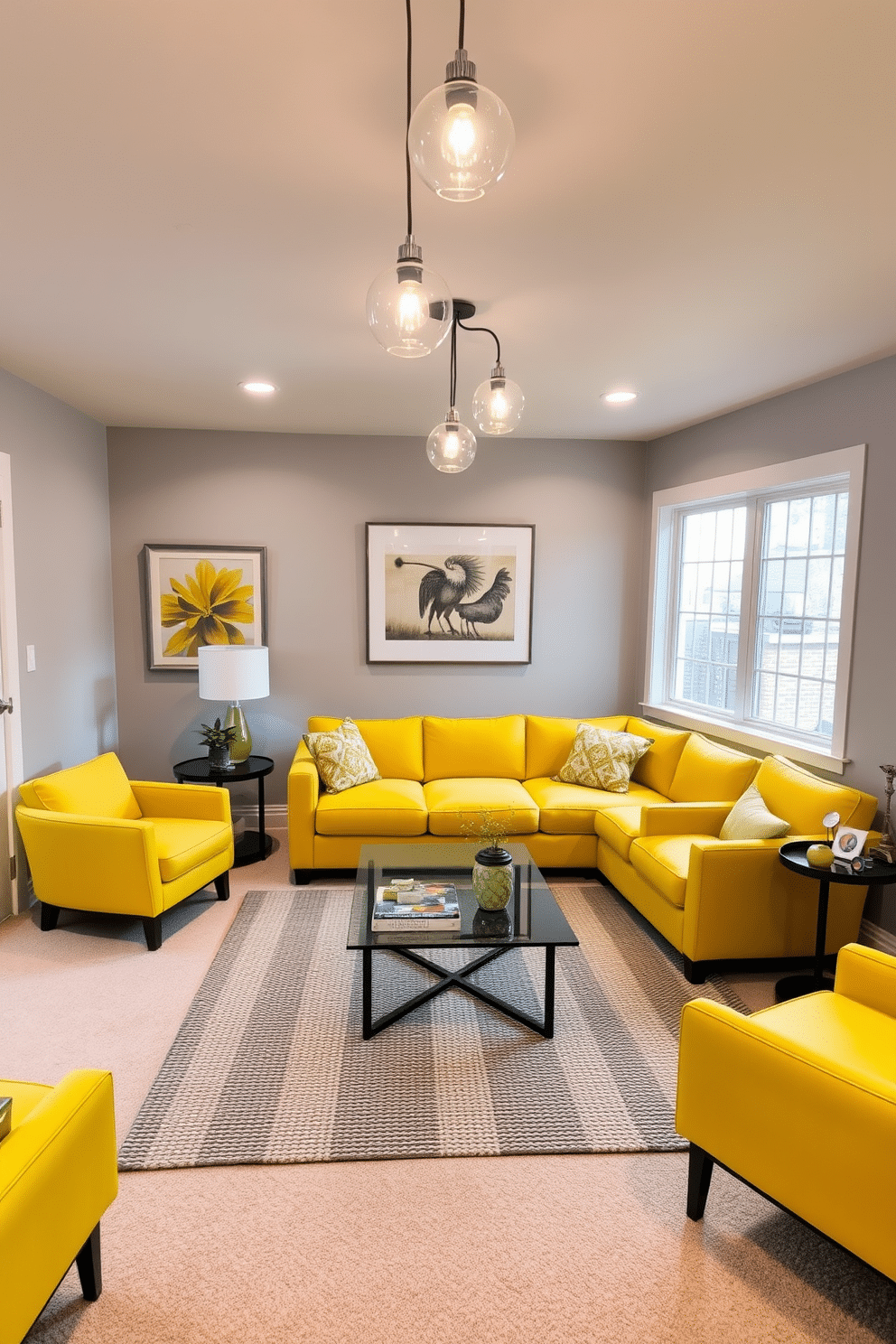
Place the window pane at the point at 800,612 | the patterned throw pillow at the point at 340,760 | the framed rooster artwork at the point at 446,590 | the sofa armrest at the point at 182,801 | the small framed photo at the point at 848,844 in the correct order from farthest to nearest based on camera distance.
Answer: the framed rooster artwork at the point at 446,590
the patterned throw pillow at the point at 340,760
the sofa armrest at the point at 182,801
the window pane at the point at 800,612
the small framed photo at the point at 848,844

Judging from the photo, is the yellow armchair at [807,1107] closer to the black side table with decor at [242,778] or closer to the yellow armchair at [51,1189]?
the yellow armchair at [51,1189]

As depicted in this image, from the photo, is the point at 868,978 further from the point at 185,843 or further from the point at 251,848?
the point at 251,848

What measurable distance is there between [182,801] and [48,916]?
796 millimetres

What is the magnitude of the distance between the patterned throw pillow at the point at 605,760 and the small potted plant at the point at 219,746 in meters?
1.99

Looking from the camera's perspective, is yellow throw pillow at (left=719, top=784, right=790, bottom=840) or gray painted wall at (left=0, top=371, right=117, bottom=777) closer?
yellow throw pillow at (left=719, top=784, right=790, bottom=840)

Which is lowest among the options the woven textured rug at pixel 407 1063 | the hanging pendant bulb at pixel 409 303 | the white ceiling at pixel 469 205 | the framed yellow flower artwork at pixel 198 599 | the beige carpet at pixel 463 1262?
the beige carpet at pixel 463 1262

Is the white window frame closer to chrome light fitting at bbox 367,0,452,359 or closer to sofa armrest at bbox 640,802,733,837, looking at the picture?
sofa armrest at bbox 640,802,733,837

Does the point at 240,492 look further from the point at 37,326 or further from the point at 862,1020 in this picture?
the point at 862,1020

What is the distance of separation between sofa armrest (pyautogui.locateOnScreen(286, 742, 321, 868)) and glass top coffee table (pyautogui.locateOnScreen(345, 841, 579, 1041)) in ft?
2.07

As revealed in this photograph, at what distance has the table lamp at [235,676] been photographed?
432 centimetres

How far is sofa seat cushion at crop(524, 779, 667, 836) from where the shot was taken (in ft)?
13.6

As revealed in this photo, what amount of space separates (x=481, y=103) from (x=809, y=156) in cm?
115

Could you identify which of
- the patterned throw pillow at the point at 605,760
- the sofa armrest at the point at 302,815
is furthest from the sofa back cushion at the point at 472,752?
the sofa armrest at the point at 302,815

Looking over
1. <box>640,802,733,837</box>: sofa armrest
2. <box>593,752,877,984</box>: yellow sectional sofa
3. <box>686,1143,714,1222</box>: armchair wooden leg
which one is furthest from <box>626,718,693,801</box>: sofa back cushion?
<box>686,1143,714,1222</box>: armchair wooden leg
